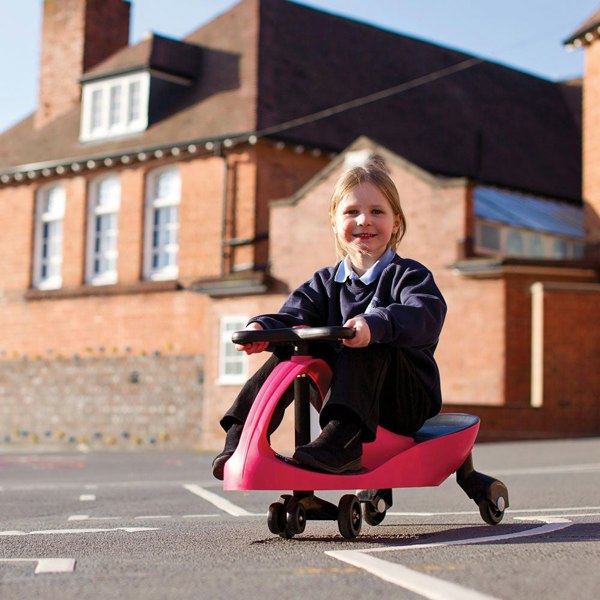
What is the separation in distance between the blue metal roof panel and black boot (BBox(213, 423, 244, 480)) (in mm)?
22944

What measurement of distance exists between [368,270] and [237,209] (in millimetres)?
24740

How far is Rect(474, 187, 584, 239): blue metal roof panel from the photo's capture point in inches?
1141

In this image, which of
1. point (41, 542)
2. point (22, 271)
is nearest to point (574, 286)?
point (22, 271)

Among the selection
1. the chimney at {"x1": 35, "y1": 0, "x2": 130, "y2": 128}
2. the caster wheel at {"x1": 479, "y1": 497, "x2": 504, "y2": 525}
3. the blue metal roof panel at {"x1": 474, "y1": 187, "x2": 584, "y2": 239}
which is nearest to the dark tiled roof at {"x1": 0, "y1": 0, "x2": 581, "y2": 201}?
the chimney at {"x1": 35, "y1": 0, "x2": 130, "y2": 128}

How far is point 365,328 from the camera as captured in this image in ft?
16.5

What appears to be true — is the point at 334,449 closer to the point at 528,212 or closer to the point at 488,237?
the point at 488,237

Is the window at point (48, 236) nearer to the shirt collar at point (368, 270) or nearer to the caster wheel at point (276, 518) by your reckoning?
the shirt collar at point (368, 270)

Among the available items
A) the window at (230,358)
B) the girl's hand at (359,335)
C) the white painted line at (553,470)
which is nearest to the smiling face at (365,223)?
the girl's hand at (359,335)

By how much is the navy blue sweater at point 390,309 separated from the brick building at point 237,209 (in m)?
18.9

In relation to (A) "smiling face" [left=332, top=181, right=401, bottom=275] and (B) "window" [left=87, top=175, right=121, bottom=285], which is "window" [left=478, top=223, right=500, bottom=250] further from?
(A) "smiling face" [left=332, top=181, right=401, bottom=275]

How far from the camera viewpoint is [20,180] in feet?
116

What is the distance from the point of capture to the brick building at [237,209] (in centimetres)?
2491

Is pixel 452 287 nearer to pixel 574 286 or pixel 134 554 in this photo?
pixel 574 286

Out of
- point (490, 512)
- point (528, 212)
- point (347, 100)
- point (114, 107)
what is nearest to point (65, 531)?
point (490, 512)
